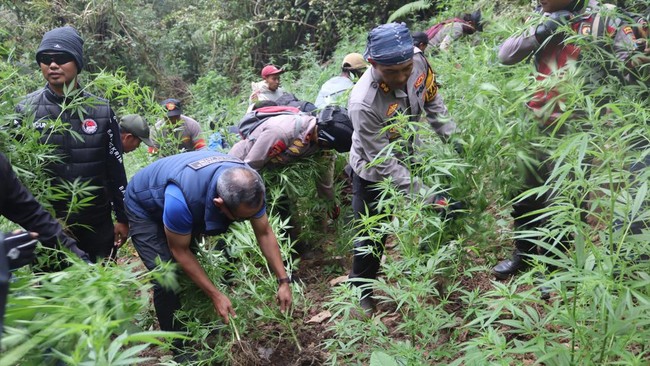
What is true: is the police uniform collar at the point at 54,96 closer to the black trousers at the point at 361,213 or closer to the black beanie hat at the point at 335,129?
the black beanie hat at the point at 335,129

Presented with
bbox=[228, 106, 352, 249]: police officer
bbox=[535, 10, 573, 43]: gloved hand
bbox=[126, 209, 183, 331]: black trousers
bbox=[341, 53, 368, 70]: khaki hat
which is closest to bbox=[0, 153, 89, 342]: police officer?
bbox=[126, 209, 183, 331]: black trousers

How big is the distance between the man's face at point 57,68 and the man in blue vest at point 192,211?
32.4 inches

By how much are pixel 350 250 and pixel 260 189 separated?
6.61 ft

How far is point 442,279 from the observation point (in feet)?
10.1

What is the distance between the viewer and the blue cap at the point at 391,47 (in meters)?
3.26

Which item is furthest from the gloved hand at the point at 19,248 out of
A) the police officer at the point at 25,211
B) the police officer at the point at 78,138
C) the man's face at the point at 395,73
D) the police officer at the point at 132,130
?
the police officer at the point at 132,130

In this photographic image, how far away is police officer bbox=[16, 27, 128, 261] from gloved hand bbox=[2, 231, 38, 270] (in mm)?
1671

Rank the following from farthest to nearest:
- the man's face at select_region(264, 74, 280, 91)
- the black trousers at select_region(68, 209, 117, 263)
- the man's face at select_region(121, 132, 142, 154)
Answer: the man's face at select_region(264, 74, 280, 91), the man's face at select_region(121, 132, 142, 154), the black trousers at select_region(68, 209, 117, 263)

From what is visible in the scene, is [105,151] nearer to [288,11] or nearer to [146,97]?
[146,97]

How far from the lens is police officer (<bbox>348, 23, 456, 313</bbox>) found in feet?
10.8

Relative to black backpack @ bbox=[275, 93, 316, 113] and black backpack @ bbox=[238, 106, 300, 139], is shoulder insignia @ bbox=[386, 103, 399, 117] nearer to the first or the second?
black backpack @ bbox=[238, 106, 300, 139]

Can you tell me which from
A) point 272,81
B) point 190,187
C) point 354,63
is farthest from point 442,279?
point 272,81

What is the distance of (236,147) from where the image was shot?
446 cm

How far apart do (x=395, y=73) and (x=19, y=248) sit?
2.22 meters
